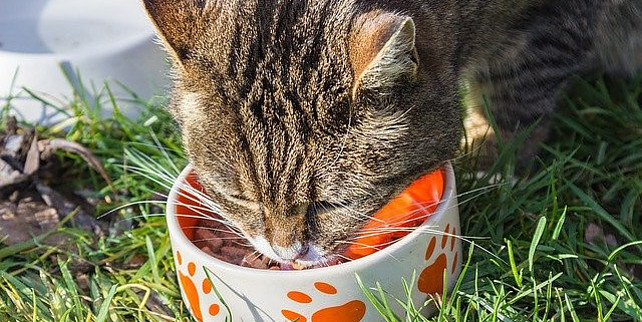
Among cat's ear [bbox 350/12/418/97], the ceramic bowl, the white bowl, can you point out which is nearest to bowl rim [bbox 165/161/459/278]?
the ceramic bowl

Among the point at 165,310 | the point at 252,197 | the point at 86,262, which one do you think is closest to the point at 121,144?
the point at 86,262

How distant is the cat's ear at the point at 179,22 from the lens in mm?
1780

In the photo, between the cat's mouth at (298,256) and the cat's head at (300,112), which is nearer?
the cat's head at (300,112)

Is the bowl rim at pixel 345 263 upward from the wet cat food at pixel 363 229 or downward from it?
upward

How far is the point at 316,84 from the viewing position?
5.66 ft

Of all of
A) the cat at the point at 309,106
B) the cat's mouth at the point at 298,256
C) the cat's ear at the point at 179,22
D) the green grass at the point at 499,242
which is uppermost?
the cat's ear at the point at 179,22

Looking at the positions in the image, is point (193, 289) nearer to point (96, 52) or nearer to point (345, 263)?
point (345, 263)

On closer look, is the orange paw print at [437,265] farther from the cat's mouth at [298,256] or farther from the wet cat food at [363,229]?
the cat's mouth at [298,256]

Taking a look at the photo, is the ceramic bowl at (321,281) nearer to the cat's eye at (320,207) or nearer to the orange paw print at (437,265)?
the orange paw print at (437,265)

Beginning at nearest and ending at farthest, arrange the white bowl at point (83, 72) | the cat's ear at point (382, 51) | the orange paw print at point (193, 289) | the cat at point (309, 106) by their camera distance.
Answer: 1. the cat's ear at point (382, 51)
2. the cat at point (309, 106)
3. the orange paw print at point (193, 289)
4. the white bowl at point (83, 72)

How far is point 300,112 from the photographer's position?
1.74 meters

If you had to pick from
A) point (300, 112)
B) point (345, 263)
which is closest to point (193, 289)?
point (345, 263)

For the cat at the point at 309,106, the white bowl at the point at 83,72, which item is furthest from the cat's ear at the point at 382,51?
the white bowl at the point at 83,72

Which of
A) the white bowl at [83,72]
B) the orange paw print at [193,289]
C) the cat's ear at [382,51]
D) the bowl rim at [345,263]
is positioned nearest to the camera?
the cat's ear at [382,51]
